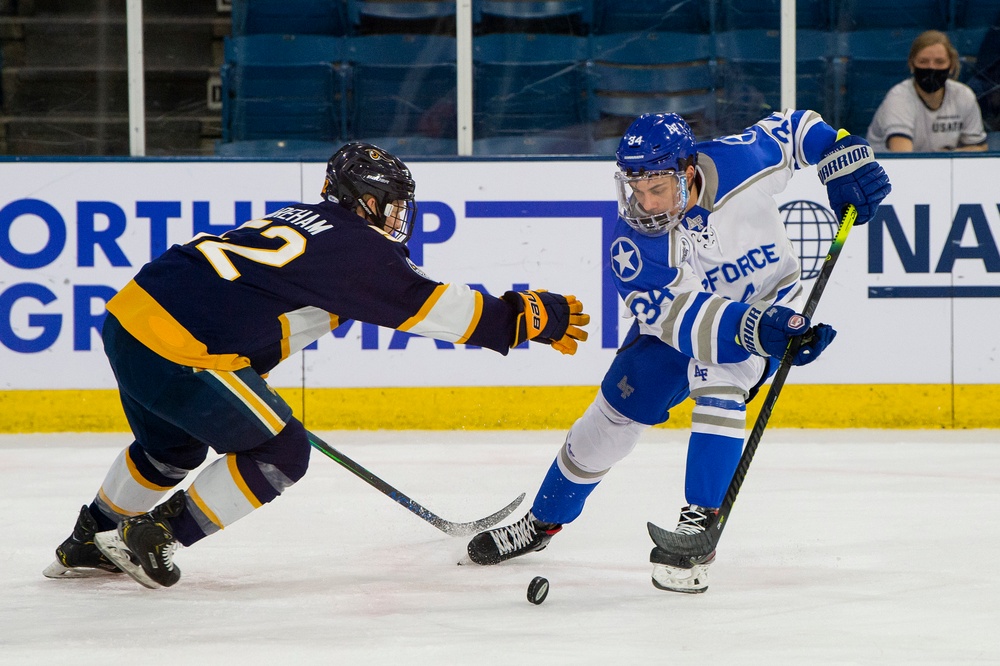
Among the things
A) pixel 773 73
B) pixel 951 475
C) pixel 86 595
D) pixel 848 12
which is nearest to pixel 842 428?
pixel 951 475

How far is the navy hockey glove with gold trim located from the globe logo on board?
2031mm

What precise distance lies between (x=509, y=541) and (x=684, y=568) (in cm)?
44

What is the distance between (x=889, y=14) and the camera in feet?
15.5

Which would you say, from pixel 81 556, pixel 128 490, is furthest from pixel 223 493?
pixel 81 556

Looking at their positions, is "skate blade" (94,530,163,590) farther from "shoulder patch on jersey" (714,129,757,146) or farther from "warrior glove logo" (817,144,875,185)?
"warrior glove logo" (817,144,875,185)

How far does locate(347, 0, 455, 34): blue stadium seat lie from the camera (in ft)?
14.9

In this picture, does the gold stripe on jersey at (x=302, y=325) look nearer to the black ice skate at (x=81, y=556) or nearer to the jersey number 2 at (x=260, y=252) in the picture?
the jersey number 2 at (x=260, y=252)

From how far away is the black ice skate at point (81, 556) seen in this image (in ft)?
7.70

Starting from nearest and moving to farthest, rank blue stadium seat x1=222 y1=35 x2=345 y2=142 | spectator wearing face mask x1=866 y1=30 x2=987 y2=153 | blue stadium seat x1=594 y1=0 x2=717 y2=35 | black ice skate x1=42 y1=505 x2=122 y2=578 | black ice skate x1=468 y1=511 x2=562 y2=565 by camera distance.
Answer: black ice skate x1=42 y1=505 x2=122 y2=578
black ice skate x1=468 y1=511 x2=562 y2=565
spectator wearing face mask x1=866 y1=30 x2=987 y2=153
blue stadium seat x1=222 y1=35 x2=345 y2=142
blue stadium seat x1=594 y1=0 x2=717 y2=35

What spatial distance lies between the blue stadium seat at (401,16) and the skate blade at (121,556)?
2.77 m

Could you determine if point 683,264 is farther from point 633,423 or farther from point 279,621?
point 279,621

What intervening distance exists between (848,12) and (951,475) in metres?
2.11

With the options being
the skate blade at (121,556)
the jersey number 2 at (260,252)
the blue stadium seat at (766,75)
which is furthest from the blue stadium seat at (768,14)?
the skate blade at (121,556)

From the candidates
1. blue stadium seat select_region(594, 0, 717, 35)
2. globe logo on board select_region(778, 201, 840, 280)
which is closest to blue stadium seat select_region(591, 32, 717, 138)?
blue stadium seat select_region(594, 0, 717, 35)
